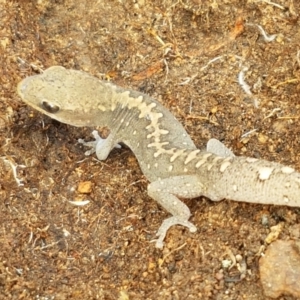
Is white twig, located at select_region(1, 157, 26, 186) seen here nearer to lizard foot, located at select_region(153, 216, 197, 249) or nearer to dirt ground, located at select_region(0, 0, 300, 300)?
dirt ground, located at select_region(0, 0, 300, 300)

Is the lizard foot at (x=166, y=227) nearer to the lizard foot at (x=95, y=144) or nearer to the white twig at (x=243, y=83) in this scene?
the lizard foot at (x=95, y=144)

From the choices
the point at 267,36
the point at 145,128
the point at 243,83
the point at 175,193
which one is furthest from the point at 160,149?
the point at 267,36

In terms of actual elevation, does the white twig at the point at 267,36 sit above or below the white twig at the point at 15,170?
above

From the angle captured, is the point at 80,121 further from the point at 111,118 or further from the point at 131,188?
the point at 131,188

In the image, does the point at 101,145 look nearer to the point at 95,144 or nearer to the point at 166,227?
the point at 95,144

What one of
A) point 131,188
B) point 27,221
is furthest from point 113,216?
point 27,221

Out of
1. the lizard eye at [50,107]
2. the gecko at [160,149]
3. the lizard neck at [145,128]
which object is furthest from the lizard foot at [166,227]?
the lizard eye at [50,107]
